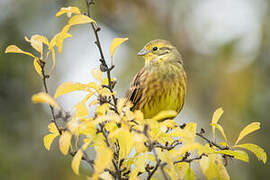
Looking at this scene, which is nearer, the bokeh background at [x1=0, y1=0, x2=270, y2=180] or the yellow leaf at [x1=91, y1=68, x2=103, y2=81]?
the yellow leaf at [x1=91, y1=68, x2=103, y2=81]

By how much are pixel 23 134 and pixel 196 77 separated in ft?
11.8

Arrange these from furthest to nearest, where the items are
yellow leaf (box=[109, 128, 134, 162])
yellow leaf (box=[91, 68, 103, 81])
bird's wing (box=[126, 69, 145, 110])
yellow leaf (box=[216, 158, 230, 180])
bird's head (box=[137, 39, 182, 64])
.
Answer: bird's head (box=[137, 39, 182, 64])
bird's wing (box=[126, 69, 145, 110])
yellow leaf (box=[91, 68, 103, 81])
yellow leaf (box=[216, 158, 230, 180])
yellow leaf (box=[109, 128, 134, 162])

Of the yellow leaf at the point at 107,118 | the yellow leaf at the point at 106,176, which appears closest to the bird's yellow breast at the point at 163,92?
the yellow leaf at the point at 106,176

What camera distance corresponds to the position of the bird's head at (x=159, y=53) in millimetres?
3914

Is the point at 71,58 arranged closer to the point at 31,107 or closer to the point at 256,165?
the point at 31,107

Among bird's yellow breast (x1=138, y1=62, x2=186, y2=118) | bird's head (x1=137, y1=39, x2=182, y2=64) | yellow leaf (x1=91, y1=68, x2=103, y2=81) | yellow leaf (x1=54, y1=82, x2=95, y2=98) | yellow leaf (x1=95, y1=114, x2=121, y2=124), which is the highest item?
bird's head (x1=137, y1=39, x2=182, y2=64)

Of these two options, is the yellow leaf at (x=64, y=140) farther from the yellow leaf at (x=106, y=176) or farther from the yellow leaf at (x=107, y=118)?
the yellow leaf at (x=106, y=176)

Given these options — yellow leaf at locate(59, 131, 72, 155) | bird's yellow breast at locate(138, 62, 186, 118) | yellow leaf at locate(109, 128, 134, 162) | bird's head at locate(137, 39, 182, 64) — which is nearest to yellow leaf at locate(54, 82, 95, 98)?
yellow leaf at locate(59, 131, 72, 155)

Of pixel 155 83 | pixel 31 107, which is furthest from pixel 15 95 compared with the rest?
pixel 155 83

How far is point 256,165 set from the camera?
633 centimetres

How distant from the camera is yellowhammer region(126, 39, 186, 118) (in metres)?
3.63

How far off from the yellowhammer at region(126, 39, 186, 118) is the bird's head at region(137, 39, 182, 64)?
0.6 inches

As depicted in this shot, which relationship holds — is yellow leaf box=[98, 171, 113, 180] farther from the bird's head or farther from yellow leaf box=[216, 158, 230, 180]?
the bird's head

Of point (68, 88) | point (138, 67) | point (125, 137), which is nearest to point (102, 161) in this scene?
point (125, 137)
